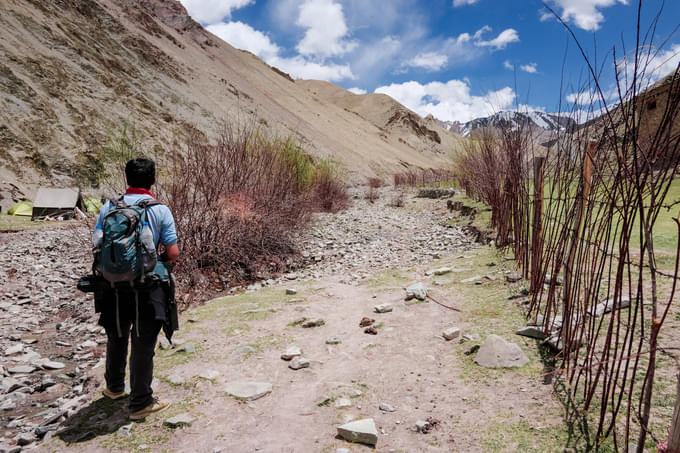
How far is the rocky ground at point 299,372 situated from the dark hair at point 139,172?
145cm

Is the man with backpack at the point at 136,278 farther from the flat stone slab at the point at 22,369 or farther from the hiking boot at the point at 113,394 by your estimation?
the flat stone slab at the point at 22,369

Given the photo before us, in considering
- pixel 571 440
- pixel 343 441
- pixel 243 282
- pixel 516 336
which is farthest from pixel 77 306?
pixel 571 440

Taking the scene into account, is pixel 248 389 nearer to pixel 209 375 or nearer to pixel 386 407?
pixel 209 375

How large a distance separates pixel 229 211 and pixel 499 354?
430cm

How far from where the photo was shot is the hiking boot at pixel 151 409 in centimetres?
238

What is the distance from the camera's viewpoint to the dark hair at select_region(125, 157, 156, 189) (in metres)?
2.40

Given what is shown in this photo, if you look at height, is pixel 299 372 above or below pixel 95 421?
A: above

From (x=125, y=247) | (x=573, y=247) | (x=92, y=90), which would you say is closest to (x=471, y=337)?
(x=573, y=247)

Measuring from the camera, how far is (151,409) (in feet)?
7.96

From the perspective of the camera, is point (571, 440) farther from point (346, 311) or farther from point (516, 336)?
point (346, 311)

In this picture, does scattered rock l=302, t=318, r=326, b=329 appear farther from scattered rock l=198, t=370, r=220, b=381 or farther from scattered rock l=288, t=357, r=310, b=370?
scattered rock l=198, t=370, r=220, b=381

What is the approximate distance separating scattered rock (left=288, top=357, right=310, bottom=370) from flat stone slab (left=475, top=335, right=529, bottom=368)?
125 cm

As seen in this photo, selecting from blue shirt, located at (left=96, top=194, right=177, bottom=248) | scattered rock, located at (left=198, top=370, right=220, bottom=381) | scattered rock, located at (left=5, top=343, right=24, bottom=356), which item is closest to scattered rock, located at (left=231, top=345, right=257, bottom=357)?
scattered rock, located at (left=198, top=370, right=220, bottom=381)

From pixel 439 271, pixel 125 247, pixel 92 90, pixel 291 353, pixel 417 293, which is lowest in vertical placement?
pixel 291 353
